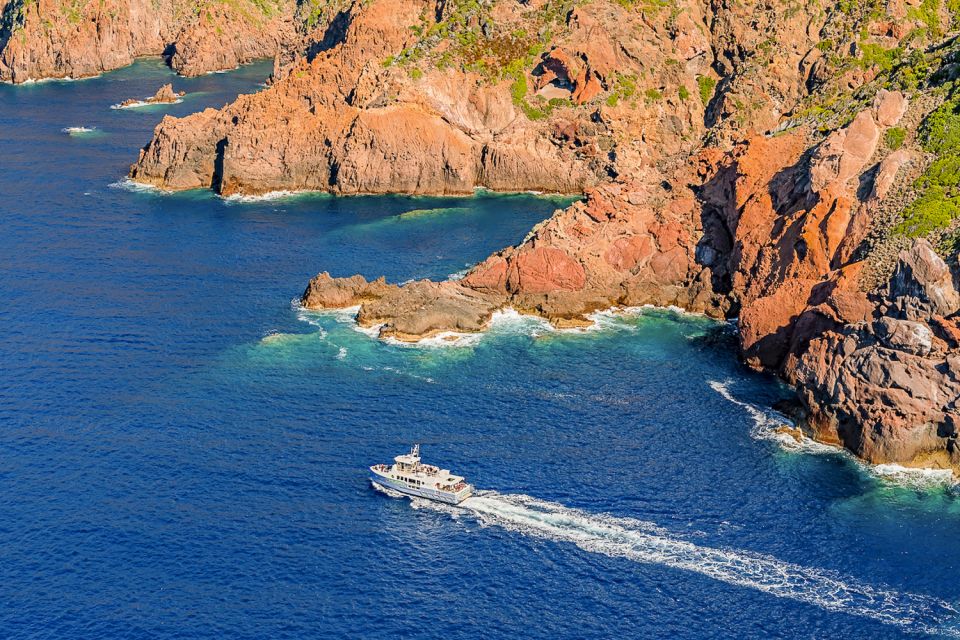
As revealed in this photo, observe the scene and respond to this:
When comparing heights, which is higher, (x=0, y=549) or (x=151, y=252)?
(x=151, y=252)

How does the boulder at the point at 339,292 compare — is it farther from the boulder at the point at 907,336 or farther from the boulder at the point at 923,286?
the boulder at the point at 907,336

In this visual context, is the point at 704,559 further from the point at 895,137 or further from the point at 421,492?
the point at 895,137

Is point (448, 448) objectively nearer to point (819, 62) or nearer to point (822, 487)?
point (822, 487)

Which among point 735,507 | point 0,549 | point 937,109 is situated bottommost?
point 0,549

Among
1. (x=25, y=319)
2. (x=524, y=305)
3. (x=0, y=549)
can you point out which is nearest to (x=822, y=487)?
(x=524, y=305)

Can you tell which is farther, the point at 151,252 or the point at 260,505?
the point at 151,252

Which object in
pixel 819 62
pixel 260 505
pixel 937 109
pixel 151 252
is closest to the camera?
pixel 260 505
